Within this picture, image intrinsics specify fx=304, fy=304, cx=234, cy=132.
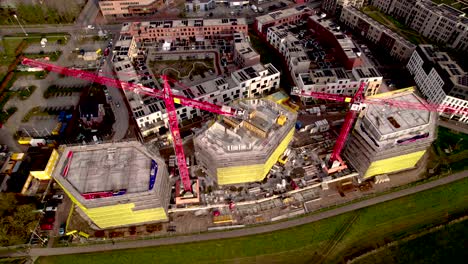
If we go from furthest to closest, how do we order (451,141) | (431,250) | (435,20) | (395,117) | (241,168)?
(435,20), (451,141), (395,117), (241,168), (431,250)

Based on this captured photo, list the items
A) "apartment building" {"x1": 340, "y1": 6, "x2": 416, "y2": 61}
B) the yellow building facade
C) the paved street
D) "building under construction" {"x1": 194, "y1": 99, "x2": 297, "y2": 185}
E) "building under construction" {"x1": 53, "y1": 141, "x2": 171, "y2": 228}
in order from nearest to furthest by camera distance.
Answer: "building under construction" {"x1": 53, "y1": 141, "x2": 171, "y2": 228}
"building under construction" {"x1": 194, "y1": 99, "x2": 297, "y2": 185}
the yellow building facade
the paved street
"apartment building" {"x1": 340, "y1": 6, "x2": 416, "y2": 61}

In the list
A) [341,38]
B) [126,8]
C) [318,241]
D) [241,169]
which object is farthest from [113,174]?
[126,8]

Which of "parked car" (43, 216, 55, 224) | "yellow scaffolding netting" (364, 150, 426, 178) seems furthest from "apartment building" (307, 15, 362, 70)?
"parked car" (43, 216, 55, 224)

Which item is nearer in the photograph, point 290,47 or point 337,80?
point 337,80

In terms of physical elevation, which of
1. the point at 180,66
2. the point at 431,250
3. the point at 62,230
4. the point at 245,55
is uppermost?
the point at 245,55

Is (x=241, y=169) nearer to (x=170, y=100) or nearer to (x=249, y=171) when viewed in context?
(x=249, y=171)

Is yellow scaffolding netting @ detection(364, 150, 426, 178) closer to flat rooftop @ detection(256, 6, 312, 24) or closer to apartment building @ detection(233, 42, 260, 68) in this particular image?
apartment building @ detection(233, 42, 260, 68)

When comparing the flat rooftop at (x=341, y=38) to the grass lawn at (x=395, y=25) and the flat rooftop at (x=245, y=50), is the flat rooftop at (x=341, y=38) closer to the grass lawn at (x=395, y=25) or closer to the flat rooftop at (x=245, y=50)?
the grass lawn at (x=395, y=25)
